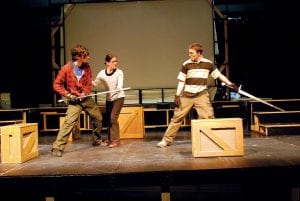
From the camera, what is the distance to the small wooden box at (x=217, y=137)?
519 cm

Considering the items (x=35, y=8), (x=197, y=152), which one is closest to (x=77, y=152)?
(x=197, y=152)

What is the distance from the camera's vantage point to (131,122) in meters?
8.42

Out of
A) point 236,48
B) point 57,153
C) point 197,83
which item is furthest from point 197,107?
point 236,48

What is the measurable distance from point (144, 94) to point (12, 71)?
13.7 feet

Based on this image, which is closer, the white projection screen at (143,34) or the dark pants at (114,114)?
the dark pants at (114,114)

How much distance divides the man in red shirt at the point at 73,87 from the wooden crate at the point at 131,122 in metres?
2.30

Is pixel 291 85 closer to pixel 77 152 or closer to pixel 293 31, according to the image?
pixel 293 31

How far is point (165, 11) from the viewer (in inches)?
408

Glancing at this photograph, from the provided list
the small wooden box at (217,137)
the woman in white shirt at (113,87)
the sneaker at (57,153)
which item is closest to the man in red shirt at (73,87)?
the sneaker at (57,153)

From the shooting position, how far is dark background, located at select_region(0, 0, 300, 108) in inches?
429

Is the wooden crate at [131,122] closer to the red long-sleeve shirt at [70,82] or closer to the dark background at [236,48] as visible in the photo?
the red long-sleeve shirt at [70,82]

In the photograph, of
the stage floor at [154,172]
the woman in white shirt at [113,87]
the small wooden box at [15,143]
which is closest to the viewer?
the stage floor at [154,172]

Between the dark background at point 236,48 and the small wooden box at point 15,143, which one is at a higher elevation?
the dark background at point 236,48

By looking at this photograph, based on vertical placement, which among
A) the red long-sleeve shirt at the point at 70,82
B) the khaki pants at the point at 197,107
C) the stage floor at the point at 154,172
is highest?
the red long-sleeve shirt at the point at 70,82
